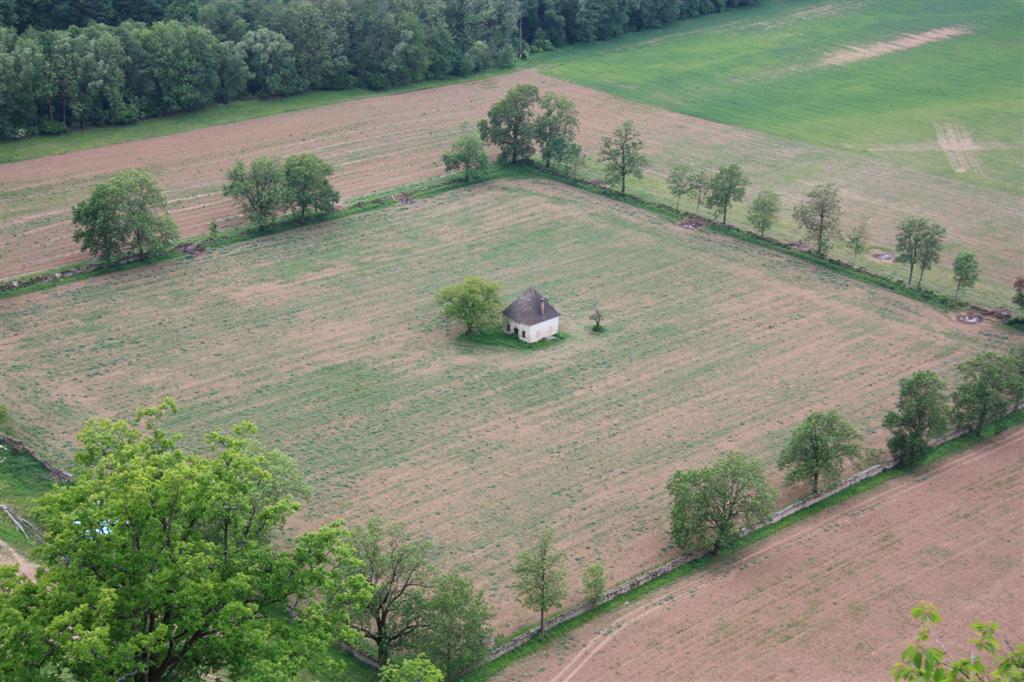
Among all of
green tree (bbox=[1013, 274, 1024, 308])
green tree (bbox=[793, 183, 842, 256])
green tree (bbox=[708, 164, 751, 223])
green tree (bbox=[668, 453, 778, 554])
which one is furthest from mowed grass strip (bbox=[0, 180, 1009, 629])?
green tree (bbox=[708, 164, 751, 223])

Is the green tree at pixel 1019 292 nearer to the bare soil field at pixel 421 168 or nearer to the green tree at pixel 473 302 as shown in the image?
the bare soil field at pixel 421 168

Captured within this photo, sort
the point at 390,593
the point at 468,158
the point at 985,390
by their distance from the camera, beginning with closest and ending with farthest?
the point at 390,593 < the point at 985,390 < the point at 468,158

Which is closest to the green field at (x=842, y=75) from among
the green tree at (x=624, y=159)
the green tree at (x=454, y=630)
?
the green tree at (x=624, y=159)

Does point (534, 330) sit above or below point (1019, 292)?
above

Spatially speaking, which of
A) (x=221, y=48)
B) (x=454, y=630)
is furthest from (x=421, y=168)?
(x=454, y=630)

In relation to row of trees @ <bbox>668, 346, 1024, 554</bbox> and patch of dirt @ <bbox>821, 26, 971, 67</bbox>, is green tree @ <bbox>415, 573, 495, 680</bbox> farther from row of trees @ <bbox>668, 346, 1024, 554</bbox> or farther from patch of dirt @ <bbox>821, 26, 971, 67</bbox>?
patch of dirt @ <bbox>821, 26, 971, 67</bbox>

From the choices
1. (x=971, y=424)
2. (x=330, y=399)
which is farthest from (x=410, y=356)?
(x=971, y=424)

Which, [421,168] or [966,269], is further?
[421,168]

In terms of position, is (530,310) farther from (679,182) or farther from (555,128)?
(555,128)
